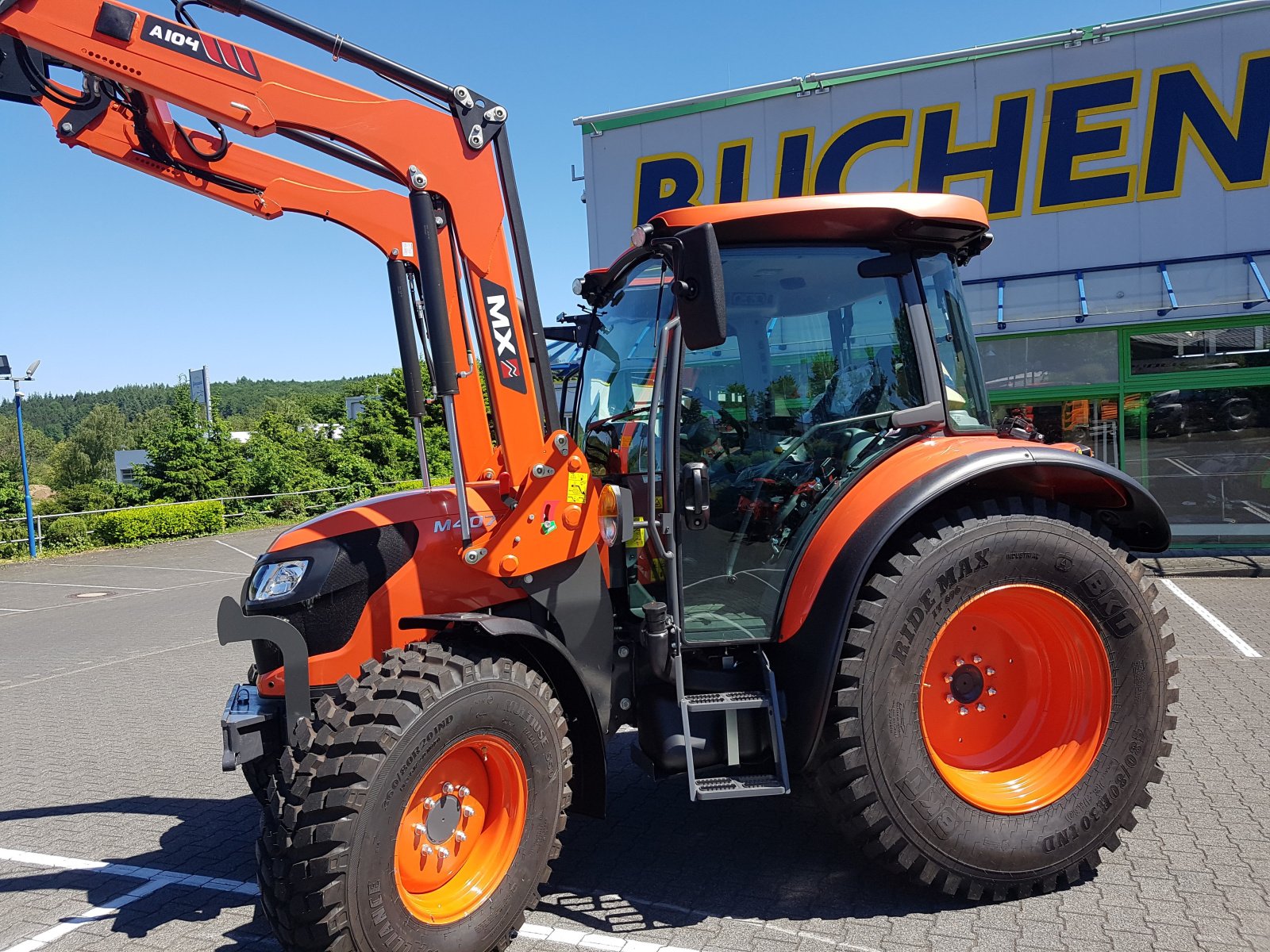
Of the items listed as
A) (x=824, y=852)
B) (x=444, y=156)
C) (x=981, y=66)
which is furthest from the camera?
(x=981, y=66)

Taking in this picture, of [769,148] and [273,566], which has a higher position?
[769,148]

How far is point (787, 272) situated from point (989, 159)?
10947mm

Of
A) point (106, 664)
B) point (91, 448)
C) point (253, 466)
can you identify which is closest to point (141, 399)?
point (91, 448)

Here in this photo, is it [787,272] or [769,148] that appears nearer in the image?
[787,272]

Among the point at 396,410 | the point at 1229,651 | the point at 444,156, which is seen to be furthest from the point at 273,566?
the point at 396,410

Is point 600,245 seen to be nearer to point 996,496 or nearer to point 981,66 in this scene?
point 981,66

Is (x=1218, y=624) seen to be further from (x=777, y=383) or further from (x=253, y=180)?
(x=253, y=180)

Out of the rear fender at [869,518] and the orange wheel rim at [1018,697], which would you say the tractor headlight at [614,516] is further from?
the orange wheel rim at [1018,697]

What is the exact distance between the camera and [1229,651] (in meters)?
7.49

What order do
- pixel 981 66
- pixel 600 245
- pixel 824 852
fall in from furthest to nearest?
pixel 600 245, pixel 981 66, pixel 824 852

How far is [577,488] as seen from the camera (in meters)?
3.54

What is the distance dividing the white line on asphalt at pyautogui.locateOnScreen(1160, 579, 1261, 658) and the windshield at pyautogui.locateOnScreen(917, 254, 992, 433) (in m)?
4.93

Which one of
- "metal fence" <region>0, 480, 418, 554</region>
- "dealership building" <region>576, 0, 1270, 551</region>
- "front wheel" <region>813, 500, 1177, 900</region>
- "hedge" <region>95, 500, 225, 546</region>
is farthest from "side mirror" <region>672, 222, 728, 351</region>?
"hedge" <region>95, 500, 225, 546</region>

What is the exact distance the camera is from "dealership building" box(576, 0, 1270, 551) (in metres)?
12.1
